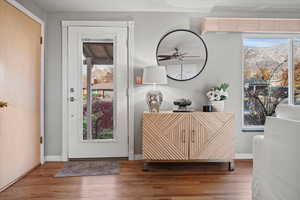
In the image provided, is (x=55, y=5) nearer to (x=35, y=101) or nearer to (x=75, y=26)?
(x=75, y=26)

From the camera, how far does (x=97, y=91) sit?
344cm

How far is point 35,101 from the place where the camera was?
308cm

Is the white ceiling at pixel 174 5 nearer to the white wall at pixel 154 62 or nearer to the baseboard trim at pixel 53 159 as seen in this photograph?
the white wall at pixel 154 62

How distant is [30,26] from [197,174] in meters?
2.81

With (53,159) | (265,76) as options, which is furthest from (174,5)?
(53,159)

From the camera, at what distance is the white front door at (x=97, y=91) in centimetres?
341

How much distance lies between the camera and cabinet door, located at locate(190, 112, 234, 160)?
2.99 metres

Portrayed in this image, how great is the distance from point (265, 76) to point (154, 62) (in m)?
1.75

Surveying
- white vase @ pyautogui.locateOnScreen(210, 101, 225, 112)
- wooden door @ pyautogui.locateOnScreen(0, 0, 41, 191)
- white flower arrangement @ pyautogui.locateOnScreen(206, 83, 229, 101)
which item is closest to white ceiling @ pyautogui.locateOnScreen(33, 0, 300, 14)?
wooden door @ pyautogui.locateOnScreen(0, 0, 41, 191)

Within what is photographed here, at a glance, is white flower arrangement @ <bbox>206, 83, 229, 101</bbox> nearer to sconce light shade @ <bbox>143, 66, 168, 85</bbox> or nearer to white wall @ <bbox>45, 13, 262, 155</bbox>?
white wall @ <bbox>45, 13, 262, 155</bbox>

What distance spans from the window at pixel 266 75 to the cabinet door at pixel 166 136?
48.1 inches

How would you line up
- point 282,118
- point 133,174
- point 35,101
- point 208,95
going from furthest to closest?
point 208,95 < point 35,101 < point 133,174 < point 282,118

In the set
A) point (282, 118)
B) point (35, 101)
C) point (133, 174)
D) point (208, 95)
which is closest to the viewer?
point (282, 118)

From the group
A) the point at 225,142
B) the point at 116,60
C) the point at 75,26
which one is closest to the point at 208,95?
the point at 225,142
